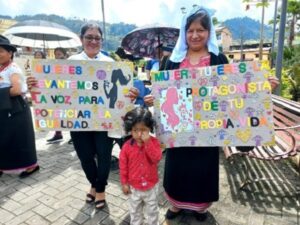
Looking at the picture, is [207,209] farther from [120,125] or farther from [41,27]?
[41,27]

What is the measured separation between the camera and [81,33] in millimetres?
2775

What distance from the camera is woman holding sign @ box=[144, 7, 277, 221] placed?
240 cm

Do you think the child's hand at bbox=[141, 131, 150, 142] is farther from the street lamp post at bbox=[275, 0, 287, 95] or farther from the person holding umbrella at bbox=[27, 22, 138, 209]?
the street lamp post at bbox=[275, 0, 287, 95]

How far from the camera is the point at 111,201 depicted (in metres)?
3.23

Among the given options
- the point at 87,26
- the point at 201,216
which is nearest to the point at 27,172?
the point at 87,26

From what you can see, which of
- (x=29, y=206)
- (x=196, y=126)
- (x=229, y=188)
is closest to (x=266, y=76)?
(x=196, y=126)

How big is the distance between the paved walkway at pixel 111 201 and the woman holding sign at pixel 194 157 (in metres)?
0.27

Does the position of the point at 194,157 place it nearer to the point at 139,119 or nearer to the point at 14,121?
the point at 139,119

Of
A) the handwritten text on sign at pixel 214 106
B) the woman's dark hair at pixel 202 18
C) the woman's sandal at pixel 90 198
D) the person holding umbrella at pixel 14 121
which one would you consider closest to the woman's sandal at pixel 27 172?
the person holding umbrella at pixel 14 121

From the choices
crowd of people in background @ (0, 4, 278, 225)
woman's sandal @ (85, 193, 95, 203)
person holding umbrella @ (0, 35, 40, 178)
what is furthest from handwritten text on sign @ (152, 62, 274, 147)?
person holding umbrella @ (0, 35, 40, 178)

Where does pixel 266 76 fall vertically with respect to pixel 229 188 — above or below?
above

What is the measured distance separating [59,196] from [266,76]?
2.61 meters

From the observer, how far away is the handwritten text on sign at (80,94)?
2668 millimetres

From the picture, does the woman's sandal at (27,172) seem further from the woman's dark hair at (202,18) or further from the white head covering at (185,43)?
the woman's dark hair at (202,18)
